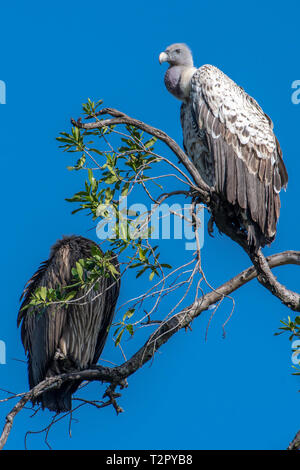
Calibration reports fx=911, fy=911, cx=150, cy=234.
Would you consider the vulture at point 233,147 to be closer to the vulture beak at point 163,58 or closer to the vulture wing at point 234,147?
the vulture wing at point 234,147

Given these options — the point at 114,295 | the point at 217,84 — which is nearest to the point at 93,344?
the point at 114,295

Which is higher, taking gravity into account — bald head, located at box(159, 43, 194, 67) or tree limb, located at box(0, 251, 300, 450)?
bald head, located at box(159, 43, 194, 67)

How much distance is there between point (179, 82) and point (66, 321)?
333 centimetres

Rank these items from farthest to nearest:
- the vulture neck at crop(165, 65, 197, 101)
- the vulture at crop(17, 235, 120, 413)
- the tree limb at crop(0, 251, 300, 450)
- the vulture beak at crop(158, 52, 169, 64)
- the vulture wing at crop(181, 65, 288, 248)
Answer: the vulture at crop(17, 235, 120, 413) → the vulture beak at crop(158, 52, 169, 64) → the vulture neck at crop(165, 65, 197, 101) → the vulture wing at crop(181, 65, 288, 248) → the tree limb at crop(0, 251, 300, 450)

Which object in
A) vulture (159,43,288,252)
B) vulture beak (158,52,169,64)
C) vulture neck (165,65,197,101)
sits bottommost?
vulture (159,43,288,252)

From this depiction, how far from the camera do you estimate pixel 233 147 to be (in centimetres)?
931

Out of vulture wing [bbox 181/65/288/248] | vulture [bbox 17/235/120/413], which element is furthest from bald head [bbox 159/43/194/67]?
vulture [bbox 17/235/120/413]

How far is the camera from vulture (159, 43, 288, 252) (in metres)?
8.99

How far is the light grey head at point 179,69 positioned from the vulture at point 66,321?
2.28 metres

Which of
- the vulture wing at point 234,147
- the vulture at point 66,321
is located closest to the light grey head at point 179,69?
the vulture wing at point 234,147

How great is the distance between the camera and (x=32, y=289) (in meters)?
11.2

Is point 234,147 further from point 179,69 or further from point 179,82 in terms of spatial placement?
point 179,69

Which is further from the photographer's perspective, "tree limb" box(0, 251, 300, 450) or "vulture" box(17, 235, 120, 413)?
"vulture" box(17, 235, 120, 413)

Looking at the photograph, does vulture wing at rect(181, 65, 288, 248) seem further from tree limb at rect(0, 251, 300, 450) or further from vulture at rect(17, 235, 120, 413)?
vulture at rect(17, 235, 120, 413)
